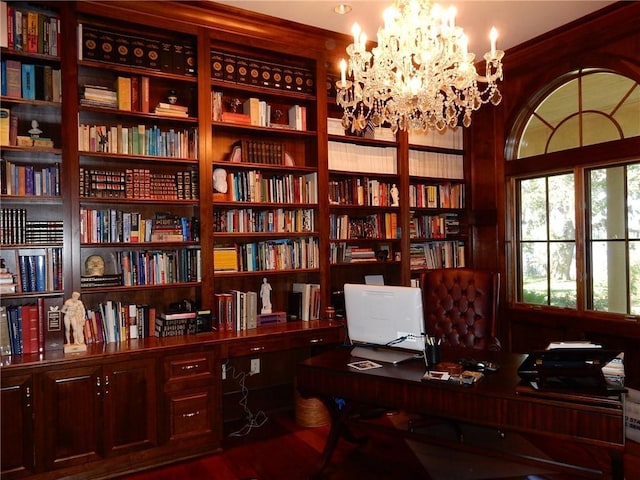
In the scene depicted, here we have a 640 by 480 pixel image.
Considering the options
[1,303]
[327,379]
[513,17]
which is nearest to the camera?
[327,379]

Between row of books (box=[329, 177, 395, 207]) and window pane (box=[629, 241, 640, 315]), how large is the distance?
6.16ft

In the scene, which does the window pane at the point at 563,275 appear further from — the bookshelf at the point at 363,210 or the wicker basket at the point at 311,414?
the wicker basket at the point at 311,414

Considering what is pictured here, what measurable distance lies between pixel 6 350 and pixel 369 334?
2.11m

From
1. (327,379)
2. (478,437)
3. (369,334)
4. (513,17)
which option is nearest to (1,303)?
(327,379)

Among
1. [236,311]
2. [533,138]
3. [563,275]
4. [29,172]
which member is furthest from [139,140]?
[563,275]

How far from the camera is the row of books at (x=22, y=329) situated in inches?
107

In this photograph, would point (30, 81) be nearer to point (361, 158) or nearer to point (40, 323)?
point (40, 323)

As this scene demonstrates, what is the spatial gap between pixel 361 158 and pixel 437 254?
1220 mm

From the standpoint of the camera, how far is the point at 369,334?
8.28ft

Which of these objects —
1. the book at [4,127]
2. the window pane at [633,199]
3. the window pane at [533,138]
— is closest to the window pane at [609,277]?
the window pane at [633,199]

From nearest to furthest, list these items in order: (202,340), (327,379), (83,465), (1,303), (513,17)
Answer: (327,379), (83,465), (1,303), (202,340), (513,17)

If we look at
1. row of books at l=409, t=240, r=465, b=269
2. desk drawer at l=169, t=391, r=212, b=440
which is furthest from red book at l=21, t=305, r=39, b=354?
row of books at l=409, t=240, r=465, b=269

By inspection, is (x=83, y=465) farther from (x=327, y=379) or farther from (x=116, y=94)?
(x=116, y=94)

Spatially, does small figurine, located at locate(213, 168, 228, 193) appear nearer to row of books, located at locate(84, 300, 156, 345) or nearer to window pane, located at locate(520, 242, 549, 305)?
row of books, located at locate(84, 300, 156, 345)
